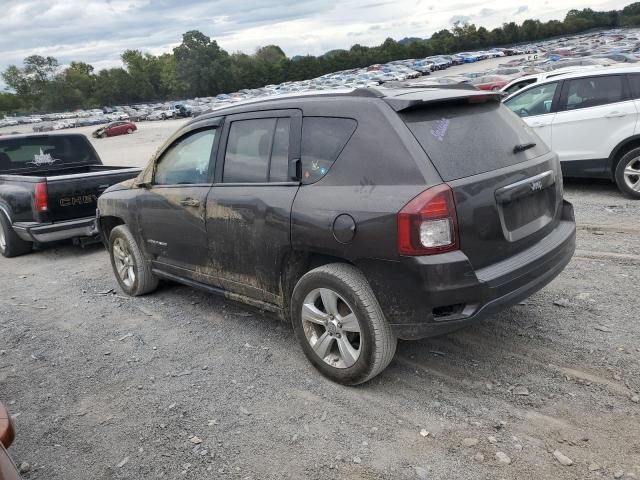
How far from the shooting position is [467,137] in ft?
11.2

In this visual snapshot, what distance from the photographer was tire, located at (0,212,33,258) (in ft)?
25.3

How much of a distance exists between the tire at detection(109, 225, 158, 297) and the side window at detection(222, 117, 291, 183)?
1.68 metres

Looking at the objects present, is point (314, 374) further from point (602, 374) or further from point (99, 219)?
point (99, 219)

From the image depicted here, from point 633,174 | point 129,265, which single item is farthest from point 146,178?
point 633,174

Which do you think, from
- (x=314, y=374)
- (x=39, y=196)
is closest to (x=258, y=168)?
(x=314, y=374)

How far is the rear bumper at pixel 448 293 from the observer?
10.1 ft

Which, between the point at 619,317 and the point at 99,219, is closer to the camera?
the point at 619,317

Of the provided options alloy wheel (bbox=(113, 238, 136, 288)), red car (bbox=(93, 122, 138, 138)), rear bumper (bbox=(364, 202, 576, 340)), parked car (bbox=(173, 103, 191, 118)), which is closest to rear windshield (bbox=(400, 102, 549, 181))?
rear bumper (bbox=(364, 202, 576, 340))

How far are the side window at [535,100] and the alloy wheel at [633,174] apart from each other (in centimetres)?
159

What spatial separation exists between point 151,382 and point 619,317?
11.4 feet

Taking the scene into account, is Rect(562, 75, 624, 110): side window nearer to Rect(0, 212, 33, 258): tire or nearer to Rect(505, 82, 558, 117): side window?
Rect(505, 82, 558, 117): side window

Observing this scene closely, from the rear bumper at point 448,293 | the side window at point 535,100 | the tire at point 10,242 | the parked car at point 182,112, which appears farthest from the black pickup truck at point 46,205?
the parked car at point 182,112

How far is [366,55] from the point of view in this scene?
387 feet

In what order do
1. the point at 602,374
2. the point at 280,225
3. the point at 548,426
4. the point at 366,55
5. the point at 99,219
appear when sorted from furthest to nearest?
the point at 366,55 < the point at 99,219 < the point at 280,225 < the point at 602,374 < the point at 548,426
